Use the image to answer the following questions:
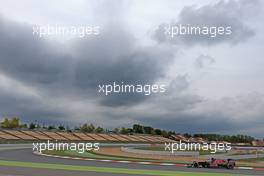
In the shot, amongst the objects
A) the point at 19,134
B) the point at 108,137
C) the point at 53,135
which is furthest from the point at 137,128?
the point at 19,134

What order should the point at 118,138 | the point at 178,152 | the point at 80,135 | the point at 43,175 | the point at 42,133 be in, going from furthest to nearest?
1. the point at 118,138
2. the point at 80,135
3. the point at 42,133
4. the point at 178,152
5. the point at 43,175

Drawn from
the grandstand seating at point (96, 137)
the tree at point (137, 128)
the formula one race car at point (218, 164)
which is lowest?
the formula one race car at point (218, 164)

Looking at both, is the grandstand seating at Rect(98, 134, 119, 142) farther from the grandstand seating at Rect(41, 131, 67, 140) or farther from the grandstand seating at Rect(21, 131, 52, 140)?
the grandstand seating at Rect(21, 131, 52, 140)

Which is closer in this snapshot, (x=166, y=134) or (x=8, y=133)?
(x=8, y=133)

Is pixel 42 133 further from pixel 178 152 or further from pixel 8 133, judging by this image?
pixel 178 152

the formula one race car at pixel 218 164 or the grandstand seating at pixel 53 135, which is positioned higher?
the grandstand seating at pixel 53 135

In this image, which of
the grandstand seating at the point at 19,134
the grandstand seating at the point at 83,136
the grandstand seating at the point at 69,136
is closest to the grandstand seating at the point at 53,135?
the grandstand seating at the point at 69,136

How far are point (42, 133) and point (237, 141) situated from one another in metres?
61.4

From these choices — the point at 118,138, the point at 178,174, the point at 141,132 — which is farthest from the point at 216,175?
the point at 141,132

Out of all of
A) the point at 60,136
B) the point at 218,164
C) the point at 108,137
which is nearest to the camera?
the point at 218,164

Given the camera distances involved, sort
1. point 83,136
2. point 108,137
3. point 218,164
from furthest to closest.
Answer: point 108,137
point 83,136
point 218,164

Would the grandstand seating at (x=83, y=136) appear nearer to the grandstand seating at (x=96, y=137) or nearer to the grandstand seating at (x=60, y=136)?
the grandstand seating at (x=60, y=136)

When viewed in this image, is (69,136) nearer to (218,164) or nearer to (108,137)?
(108,137)

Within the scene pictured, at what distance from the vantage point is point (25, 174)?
58.0 ft
